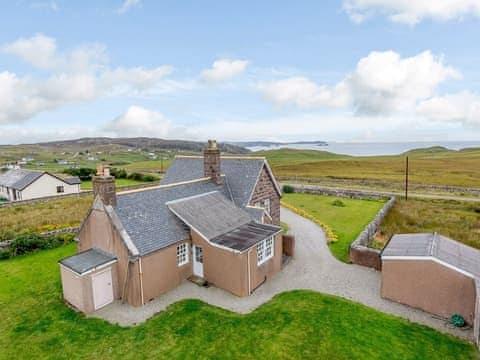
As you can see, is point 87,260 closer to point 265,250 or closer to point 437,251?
point 265,250

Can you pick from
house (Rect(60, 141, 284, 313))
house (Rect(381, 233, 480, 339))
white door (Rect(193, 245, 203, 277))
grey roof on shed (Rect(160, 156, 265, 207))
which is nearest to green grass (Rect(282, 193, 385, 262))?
house (Rect(381, 233, 480, 339))

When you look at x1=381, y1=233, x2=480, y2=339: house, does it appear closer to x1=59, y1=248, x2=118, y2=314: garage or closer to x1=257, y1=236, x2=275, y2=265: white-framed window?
x1=257, y1=236, x2=275, y2=265: white-framed window

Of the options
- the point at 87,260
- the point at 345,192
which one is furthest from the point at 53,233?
the point at 345,192

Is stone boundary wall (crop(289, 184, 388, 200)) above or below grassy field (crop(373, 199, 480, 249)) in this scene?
above

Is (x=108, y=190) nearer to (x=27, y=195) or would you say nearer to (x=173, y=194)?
(x=173, y=194)

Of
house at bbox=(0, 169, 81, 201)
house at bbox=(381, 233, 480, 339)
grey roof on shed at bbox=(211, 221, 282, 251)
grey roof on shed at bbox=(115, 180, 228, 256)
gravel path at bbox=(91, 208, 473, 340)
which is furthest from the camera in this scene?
house at bbox=(0, 169, 81, 201)

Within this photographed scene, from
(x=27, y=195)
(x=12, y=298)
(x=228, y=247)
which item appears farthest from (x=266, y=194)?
(x=27, y=195)
